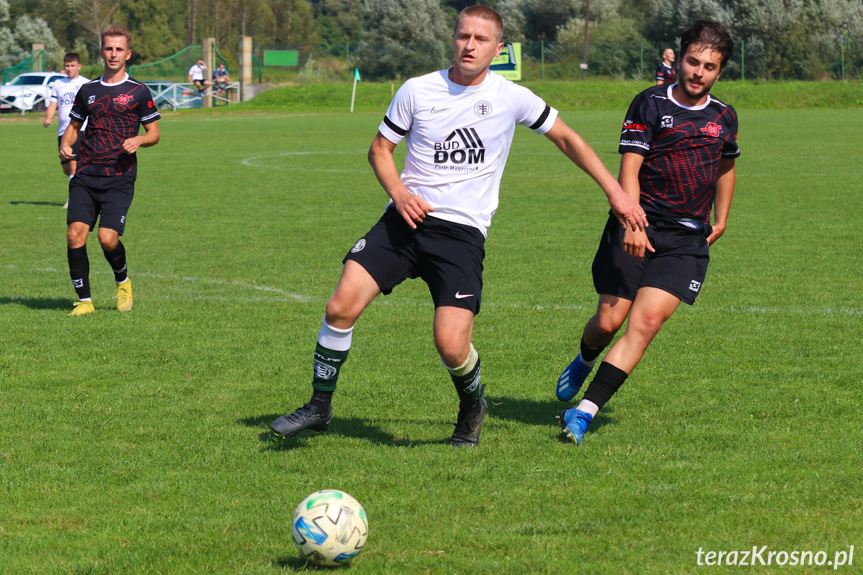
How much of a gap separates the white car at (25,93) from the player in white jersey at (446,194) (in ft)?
137

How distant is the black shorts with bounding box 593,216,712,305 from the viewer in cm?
545

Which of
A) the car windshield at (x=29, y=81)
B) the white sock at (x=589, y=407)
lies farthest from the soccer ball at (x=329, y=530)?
the car windshield at (x=29, y=81)

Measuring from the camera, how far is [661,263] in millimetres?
5500

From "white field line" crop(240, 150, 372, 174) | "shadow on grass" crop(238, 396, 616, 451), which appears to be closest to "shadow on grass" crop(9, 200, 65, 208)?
"white field line" crop(240, 150, 372, 174)

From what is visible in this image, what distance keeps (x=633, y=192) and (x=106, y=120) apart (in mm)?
5298

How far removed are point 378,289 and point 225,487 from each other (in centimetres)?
120

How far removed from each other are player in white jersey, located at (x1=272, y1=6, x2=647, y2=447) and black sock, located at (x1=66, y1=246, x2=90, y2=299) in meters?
4.33

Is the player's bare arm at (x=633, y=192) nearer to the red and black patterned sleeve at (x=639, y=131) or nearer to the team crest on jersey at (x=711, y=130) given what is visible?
the red and black patterned sleeve at (x=639, y=131)

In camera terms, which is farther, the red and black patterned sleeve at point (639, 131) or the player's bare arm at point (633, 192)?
the red and black patterned sleeve at point (639, 131)

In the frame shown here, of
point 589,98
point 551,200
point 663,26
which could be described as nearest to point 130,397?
point 551,200

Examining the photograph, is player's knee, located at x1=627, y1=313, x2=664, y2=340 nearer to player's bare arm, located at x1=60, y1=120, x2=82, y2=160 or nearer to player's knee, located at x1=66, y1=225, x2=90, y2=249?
player's knee, located at x1=66, y1=225, x2=90, y2=249

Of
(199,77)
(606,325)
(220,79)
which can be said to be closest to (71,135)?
(606,325)

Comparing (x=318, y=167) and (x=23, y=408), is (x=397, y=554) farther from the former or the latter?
(x=318, y=167)

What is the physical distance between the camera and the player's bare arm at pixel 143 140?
28.3ft
